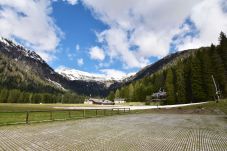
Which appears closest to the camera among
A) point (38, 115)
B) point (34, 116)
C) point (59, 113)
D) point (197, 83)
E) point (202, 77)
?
point (34, 116)

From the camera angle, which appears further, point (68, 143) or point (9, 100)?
point (9, 100)

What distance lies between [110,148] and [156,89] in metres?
138

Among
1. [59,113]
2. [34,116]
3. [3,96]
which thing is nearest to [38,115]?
[34,116]

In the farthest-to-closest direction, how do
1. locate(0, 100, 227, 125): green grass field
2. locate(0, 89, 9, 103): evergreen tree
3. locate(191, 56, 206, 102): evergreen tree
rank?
locate(0, 89, 9, 103): evergreen tree, locate(191, 56, 206, 102): evergreen tree, locate(0, 100, 227, 125): green grass field

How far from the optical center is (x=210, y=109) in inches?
2032

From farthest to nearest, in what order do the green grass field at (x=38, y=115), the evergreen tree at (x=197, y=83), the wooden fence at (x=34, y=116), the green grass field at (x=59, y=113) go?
the evergreen tree at (x=197, y=83), the green grass field at (x=59, y=113), the green grass field at (x=38, y=115), the wooden fence at (x=34, y=116)

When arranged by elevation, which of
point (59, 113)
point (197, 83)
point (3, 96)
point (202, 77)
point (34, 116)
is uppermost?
point (3, 96)

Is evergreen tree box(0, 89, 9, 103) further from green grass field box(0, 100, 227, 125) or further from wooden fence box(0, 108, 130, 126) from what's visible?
wooden fence box(0, 108, 130, 126)

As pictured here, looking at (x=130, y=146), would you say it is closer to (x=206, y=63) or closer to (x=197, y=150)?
(x=197, y=150)

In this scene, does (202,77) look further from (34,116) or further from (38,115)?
(34,116)

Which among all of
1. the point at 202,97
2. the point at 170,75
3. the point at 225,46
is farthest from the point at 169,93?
the point at 225,46

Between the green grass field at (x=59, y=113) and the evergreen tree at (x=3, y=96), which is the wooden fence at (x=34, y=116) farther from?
the evergreen tree at (x=3, y=96)

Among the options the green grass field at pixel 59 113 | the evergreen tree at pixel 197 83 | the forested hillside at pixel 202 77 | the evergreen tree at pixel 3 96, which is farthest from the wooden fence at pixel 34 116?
the evergreen tree at pixel 3 96

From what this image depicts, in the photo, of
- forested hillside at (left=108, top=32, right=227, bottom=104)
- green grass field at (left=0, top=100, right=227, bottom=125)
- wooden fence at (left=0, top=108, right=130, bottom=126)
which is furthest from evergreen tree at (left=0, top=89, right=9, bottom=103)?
wooden fence at (left=0, top=108, right=130, bottom=126)
